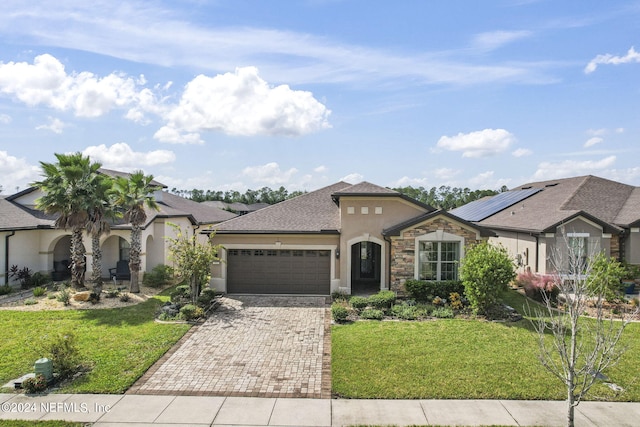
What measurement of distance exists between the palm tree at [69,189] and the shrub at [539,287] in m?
19.6

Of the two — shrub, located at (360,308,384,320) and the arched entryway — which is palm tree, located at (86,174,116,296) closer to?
shrub, located at (360,308,384,320)

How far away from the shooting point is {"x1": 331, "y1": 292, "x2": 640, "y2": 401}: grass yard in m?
8.66

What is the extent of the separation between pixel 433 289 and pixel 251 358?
28.8ft

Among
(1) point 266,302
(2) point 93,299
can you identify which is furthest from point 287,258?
(2) point 93,299

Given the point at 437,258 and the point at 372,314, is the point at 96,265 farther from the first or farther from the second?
the point at 437,258

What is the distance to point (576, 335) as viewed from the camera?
9.05m

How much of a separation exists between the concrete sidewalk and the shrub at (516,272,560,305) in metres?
8.73

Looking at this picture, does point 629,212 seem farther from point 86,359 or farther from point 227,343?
point 86,359

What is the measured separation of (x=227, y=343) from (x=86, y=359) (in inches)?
145

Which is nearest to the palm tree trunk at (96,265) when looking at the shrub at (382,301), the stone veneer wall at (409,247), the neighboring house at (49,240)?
the neighboring house at (49,240)

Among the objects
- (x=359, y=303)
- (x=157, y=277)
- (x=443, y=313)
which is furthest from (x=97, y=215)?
(x=443, y=313)

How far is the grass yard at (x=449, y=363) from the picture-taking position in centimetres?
866

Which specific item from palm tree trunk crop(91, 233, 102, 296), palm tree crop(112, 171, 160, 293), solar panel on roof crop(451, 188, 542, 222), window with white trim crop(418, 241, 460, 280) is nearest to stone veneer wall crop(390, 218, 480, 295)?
window with white trim crop(418, 241, 460, 280)

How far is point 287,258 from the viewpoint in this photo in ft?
61.1
